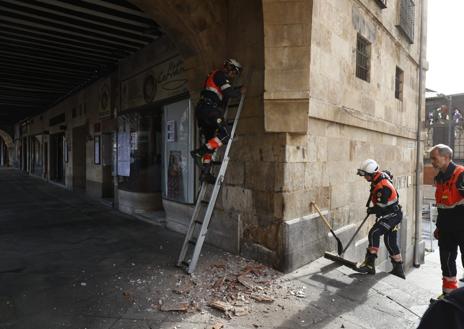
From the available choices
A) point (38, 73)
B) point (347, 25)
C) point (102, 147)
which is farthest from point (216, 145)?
point (38, 73)

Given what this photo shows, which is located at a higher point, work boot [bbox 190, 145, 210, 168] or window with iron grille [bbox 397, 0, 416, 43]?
window with iron grille [bbox 397, 0, 416, 43]

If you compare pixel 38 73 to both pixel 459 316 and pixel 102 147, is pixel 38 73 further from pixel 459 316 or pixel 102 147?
pixel 459 316

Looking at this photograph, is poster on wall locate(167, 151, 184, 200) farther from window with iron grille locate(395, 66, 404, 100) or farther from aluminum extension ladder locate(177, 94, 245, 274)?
window with iron grille locate(395, 66, 404, 100)

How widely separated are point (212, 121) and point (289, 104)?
1.08 metres

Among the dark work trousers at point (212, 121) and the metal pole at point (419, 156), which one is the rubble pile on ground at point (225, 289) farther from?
the metal pole at point (419, 156)

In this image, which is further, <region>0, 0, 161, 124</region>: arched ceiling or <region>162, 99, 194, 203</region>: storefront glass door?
<region>162, 99, 194, 203</region>: storefront glass door

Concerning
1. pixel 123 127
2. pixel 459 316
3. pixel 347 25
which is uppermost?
pixel 347 25

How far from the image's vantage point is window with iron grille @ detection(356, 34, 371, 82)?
6.57m

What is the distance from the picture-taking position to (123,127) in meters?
9.18

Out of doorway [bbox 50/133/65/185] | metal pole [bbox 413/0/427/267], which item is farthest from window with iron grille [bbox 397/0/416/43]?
doorway [bbox 50/133/65/185]

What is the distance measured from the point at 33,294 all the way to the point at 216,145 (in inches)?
110

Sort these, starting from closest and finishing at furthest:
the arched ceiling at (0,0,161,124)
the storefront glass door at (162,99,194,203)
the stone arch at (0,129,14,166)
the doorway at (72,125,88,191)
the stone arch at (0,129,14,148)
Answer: the arched ceiling at (0,0,161,124) → the storefront glass door at (162,99,194,203) → the doorway at (72,125,88,191) → the stone arch at (0,129,14,148) → the stone arch at (0,129,14,166)

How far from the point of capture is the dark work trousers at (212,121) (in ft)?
14.9

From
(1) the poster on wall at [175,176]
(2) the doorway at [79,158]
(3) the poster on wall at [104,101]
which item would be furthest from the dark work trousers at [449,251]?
(2) the doorway at [79,158]
